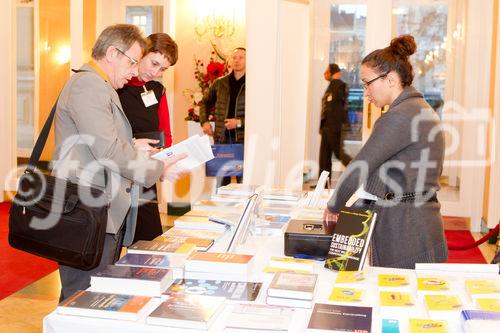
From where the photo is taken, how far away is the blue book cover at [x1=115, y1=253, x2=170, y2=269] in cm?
210

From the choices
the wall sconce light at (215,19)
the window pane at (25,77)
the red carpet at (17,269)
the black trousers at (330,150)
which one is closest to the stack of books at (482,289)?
the red carpet at (17,269)

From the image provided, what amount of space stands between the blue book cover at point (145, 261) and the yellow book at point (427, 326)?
0.82m

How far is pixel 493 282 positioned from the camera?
201cm

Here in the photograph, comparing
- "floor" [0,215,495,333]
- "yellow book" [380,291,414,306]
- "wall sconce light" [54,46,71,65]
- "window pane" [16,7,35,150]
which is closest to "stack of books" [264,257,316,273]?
"yellow book" [380,291,414,306]

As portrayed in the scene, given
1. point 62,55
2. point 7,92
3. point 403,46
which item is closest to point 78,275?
point 403,46

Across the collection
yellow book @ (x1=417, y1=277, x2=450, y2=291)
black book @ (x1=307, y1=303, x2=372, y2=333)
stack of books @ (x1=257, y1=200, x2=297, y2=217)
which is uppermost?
stack of books @ (x1=257, y1=200, x2=297, y2=217)

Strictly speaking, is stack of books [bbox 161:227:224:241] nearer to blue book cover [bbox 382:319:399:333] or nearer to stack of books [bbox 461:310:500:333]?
blue book cover [bbox 382:319:399:333]

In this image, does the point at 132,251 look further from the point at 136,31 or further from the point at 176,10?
the point at 176,10

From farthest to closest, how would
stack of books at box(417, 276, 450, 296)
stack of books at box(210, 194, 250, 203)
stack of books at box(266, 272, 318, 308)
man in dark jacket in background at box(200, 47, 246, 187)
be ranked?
1. man in dark jacket in background at box(200, 47, 246, 187)
2. stack of books at box(210, 194, 250, 203)
3. stack of books at box(417, 276, 450, 296)
4. stack of books at box(266, 272, 318, 308)

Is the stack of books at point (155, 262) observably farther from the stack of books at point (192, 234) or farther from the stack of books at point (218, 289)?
the stack of books at point (192, 234)

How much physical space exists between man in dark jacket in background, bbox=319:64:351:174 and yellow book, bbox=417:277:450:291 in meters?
5.85

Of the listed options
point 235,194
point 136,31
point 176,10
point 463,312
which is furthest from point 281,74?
point 463,312

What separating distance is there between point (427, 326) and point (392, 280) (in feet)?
1.40

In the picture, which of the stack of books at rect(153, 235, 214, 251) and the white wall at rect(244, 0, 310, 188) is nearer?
the stack of books at rect(153, 235, 214, 251)
